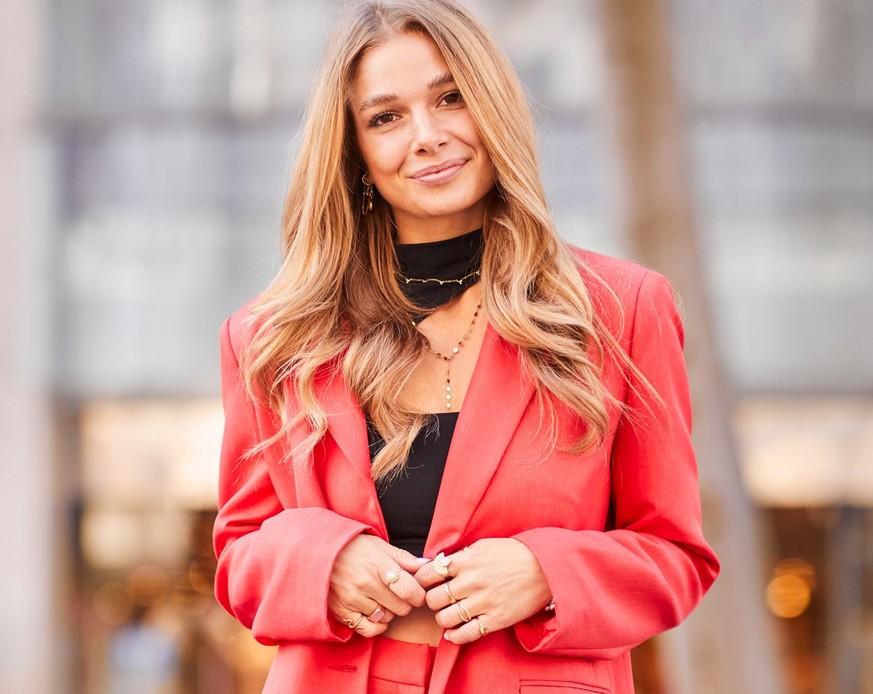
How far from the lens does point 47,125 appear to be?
33.7ft

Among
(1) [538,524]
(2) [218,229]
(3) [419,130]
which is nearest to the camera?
(1) [538,524]

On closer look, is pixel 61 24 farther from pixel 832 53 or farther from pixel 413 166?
pixel 413 166

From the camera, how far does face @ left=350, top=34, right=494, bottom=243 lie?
2.51 m

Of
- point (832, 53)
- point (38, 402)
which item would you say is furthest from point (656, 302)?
point (38, 402)

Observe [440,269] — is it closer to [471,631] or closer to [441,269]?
[441,269]

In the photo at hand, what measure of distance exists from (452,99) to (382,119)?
0.15 metres

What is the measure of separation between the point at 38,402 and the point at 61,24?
9.30 ft

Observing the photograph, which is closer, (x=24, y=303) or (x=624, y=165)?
(x=624, y=165)

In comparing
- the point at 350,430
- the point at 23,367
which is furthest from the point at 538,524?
the point at 23,367

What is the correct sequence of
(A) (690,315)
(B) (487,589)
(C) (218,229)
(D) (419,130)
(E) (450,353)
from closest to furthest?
(B) (487,589)
(D) (419,130)
(E) (450,353)
(A) (690,315)
(C) (218,229)

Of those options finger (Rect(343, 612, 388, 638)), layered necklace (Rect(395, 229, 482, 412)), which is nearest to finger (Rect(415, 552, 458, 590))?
finger (Rect(343, 612, 388, 638))

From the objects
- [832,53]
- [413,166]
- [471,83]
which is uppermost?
[832,53]

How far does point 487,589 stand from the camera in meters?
2.26

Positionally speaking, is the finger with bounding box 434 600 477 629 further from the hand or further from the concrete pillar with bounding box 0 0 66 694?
the concrete pillar with bounding box 0 0 66 694
